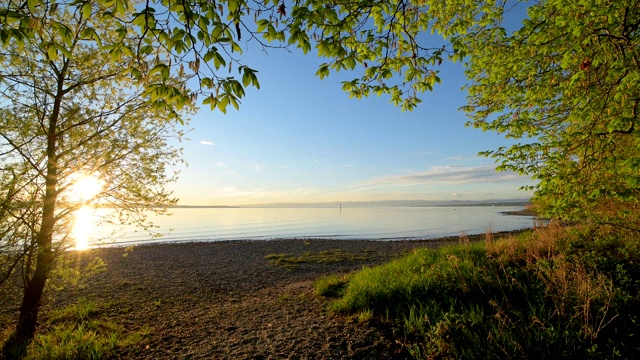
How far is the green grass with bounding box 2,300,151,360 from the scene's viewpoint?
18.2 feet

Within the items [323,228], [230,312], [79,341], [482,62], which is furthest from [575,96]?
[323,228]

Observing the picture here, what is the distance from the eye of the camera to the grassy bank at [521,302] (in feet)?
14.8

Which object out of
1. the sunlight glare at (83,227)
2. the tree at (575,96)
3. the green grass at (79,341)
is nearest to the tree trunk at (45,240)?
the green grass at (79,341)

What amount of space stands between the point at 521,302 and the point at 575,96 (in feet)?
15.8

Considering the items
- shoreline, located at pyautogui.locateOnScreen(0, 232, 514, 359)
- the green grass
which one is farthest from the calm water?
shoreline, located at pyautogui.locateOnScreen(0, 232, 514, 359)

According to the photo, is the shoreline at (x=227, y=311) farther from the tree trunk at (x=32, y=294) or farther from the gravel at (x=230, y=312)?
the tree trunk at (x=32, y=294)

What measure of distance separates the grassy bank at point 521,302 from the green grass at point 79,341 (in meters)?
4.42

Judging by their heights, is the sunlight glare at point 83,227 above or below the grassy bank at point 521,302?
above

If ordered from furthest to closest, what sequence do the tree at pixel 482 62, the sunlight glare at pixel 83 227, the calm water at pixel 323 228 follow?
the calm water at pixel 323 228, the sunlight glare at pixel 83 227, the tree at pixel 482 62

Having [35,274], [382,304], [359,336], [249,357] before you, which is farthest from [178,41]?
[35,274]

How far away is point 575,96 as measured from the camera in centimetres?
702

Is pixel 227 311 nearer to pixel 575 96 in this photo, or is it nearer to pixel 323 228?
pixel 575 96

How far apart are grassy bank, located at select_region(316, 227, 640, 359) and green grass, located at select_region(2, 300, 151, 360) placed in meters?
4.42

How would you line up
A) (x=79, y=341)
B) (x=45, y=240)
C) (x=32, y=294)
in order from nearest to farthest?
(x=79, y=341) < (x=45, y=240) < (x=32, y=294)
